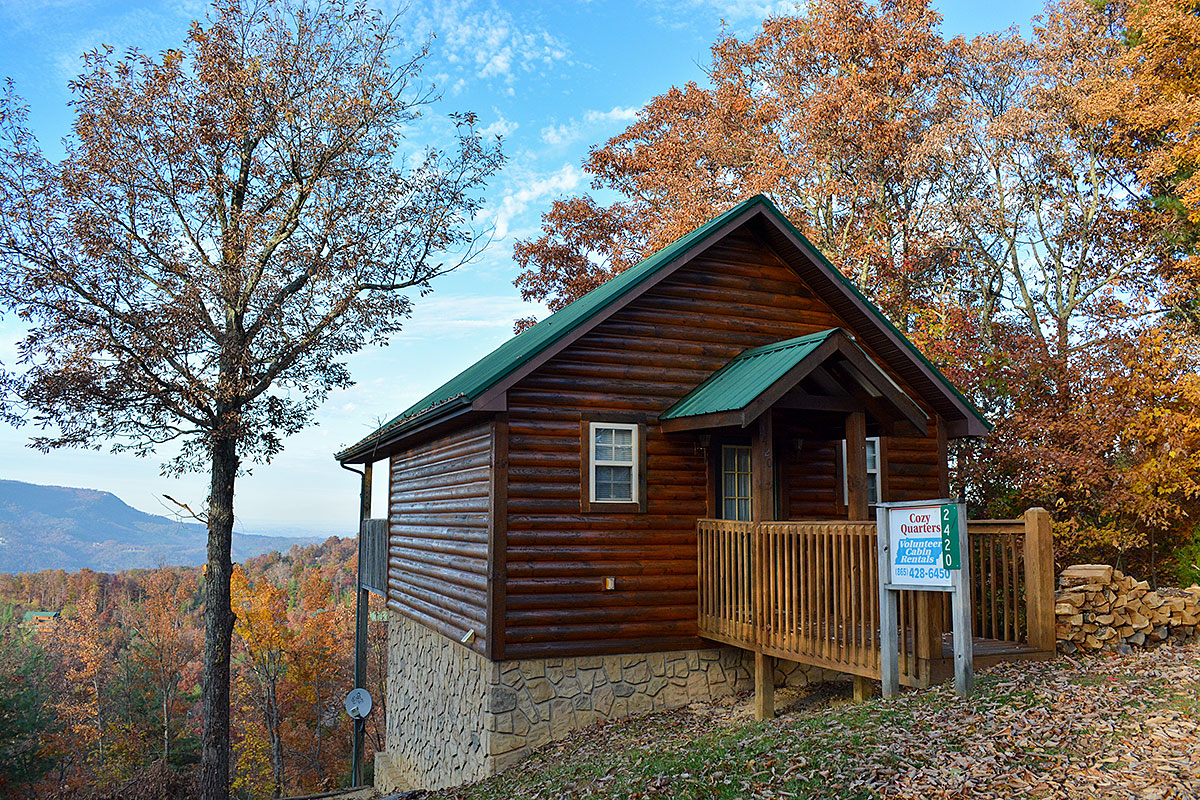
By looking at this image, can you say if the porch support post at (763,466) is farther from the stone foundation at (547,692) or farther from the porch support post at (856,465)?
the stone foundation at (547,692)

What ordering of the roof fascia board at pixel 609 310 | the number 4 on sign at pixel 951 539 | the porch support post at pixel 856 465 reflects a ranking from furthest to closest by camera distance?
the porch support post at pixel 856 465
the roof fascia board at pixel 609 310
the number 4 on sign at pixel 951 539

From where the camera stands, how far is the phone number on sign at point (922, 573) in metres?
7.91

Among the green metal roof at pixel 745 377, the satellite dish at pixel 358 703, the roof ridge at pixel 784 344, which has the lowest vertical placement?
the satellite dish at pixel 358 703

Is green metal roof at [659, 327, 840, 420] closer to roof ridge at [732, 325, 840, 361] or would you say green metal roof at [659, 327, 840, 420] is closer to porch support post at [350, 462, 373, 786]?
roof ridge at [732, 325, 840, 361]

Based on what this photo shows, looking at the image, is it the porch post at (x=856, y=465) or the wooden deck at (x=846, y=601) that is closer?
the wooden deck at (x=846, y=601)

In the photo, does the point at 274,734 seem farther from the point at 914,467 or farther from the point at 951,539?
the point at 951,539

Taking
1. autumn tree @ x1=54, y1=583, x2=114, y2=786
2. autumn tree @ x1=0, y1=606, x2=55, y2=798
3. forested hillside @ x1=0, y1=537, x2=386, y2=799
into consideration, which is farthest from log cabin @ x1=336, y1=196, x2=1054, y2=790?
autumn tree @ x1=54, y1=583, x2=114, y2=786

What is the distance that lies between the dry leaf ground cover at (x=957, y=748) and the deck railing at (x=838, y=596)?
19.3 inches

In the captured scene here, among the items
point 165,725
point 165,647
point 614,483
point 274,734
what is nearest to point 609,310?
point 614,483

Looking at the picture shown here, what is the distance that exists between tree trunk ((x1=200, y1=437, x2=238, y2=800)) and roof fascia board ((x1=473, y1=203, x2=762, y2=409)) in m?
9.68

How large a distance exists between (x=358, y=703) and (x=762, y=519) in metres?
14.6

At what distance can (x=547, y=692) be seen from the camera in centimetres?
1080

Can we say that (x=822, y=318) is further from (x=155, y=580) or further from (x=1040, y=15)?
(x=155, y=580)

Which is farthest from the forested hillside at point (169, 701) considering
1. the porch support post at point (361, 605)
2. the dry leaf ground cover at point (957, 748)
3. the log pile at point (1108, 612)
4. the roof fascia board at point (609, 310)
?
the log pile at point (1108, 612)
